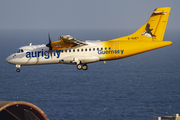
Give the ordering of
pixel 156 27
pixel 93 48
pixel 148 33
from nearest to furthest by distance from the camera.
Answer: pixel 93 48 < pixel 156 27 < pixel 148 33

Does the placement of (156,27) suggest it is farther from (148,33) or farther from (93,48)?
(93,48)

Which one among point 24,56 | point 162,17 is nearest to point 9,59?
point 24,56

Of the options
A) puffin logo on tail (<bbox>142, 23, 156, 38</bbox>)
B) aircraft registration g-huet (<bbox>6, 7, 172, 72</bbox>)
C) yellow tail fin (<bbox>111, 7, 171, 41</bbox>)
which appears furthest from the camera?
puffin logo on tail (<bbox>142, 23, 156, 38</bbox>)

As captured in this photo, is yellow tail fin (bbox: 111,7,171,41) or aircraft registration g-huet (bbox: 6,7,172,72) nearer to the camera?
aircraft registration g-huet (bbox: 6,7,172,72)

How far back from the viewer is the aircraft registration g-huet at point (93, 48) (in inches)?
2749

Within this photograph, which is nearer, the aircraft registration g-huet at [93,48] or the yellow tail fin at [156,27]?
the aircraft registration g-huet at [93,48]

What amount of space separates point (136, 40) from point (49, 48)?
56.6 ft

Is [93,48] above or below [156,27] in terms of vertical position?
below

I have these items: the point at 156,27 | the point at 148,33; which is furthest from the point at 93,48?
the point at 156,27

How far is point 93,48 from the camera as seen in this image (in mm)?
70438

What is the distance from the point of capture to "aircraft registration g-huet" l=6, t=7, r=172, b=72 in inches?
2749

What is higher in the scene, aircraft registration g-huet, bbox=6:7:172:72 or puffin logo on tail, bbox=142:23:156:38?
puffin logo on tail, bbox=142:23:156:38

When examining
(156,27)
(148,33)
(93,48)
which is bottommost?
(93,48)

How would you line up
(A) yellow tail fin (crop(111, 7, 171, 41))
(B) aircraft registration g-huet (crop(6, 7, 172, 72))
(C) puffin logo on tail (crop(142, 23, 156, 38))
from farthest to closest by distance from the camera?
(C) puffin logo on tail (crop(142, 23, 156, 38)) → (A) yellow tail fin (crop(111, 7, 171, 41)) → (B) aircraft registration g-huet (crop(6, 7, 172, 72))
